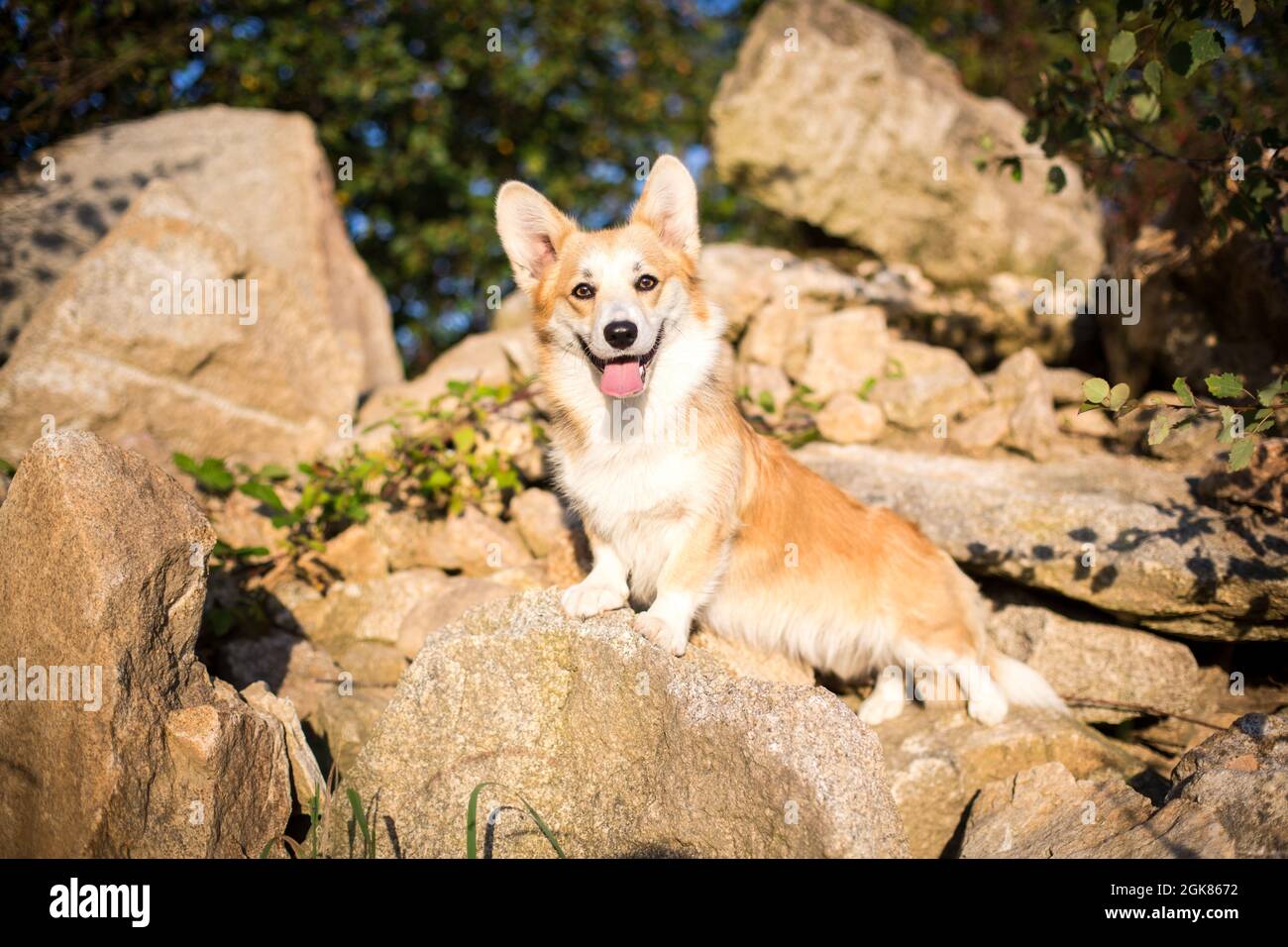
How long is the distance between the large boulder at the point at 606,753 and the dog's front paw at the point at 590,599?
61mm

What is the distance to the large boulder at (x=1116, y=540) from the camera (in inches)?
173

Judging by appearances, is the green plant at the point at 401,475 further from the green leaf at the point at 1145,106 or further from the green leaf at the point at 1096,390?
the green leaf at the point at 1145,106

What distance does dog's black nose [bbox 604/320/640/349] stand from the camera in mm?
3760

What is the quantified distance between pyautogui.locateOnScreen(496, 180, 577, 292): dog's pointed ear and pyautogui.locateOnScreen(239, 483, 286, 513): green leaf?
193 cm

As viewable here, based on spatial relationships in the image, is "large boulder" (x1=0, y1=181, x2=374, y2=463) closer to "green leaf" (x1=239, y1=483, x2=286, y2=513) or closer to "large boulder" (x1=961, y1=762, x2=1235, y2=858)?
"green leaf" (x1=239, y1=483, x2=286, y2=513)

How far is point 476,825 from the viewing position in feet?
10.9

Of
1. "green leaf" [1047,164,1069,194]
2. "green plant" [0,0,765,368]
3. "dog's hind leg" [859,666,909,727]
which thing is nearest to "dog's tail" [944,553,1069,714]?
"dog's hind leg" [859,666,909,727]

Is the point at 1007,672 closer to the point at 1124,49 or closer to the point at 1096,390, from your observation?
the point at 1096,390

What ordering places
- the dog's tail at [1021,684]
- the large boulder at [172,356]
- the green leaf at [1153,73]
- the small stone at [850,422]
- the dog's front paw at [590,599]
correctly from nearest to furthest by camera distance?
the dog's front paw at [590,599] < the green leaf at [1153,73] < the dog's tail at [1021,684] < the large boulder at [172,356] < the small stone at [850,422]

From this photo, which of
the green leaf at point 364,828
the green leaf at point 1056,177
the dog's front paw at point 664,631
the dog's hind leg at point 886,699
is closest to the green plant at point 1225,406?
the dog's front paw at point 664,631

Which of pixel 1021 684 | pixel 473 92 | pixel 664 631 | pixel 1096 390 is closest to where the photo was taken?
pixel 1096 390

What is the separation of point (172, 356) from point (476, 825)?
13.1ft

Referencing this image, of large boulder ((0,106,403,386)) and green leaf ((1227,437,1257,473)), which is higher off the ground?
large boulder ((0,106,403,386))

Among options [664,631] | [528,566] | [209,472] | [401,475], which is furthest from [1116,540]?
[209,472]
